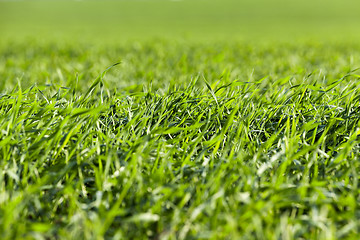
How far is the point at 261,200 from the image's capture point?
154 centimetres

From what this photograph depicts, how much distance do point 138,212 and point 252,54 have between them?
6.55 metres

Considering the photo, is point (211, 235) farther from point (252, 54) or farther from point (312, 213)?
point (252, 54)

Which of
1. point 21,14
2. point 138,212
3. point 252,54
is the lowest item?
point 21,14

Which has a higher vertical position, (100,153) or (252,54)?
(100,153)

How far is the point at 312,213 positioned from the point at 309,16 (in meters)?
33.6

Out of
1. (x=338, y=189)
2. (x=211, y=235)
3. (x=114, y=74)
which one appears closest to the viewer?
(x=211, y=235)

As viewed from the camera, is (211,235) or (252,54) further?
(252,54)

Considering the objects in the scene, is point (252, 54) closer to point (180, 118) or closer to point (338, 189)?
point (180, 118)

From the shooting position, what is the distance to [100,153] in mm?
1917

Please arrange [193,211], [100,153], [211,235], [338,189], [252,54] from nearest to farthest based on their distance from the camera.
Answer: [211,235], [193,211], [338,189], [100,153], [252,54]

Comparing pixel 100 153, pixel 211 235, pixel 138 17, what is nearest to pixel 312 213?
pixel 211 235

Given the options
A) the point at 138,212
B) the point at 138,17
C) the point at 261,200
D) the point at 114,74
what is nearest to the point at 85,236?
the point at 138,212

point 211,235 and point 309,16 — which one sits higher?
point 211,235

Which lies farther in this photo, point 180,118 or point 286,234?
point 180,118
